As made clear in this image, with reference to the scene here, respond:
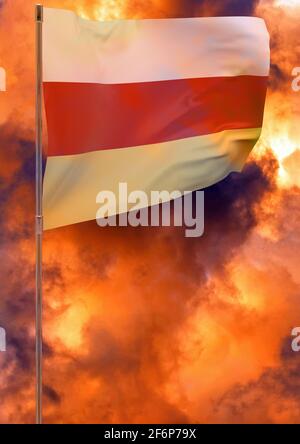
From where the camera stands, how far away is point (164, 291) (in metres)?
2.87

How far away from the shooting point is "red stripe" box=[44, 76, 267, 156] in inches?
92.7

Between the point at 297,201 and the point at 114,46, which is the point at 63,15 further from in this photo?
the point at 297,201

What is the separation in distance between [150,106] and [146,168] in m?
0.30

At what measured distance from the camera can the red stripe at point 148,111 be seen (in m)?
2.35

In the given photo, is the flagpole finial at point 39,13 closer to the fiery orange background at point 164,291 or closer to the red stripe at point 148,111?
the red stripe at point 148,111

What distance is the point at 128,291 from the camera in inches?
113

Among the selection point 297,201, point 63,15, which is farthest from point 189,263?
point 63,15

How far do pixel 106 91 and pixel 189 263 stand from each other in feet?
3.46

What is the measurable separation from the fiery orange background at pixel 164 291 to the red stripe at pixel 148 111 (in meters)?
0.40

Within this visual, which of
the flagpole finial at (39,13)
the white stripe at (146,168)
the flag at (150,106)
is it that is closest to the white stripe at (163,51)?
the flag at (150,106)

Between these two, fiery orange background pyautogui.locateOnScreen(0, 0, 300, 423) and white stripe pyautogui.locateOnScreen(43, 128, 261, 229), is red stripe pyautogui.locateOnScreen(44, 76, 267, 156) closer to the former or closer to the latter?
white stripe pyautogui.locateOnScreen(43, 128, 261, 229)

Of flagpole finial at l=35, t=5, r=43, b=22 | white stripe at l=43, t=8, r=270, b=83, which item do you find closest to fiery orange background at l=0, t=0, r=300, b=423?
white stripe at l=43, t=8, r=270, b=83

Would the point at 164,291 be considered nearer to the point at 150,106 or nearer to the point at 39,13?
the point at 150,106

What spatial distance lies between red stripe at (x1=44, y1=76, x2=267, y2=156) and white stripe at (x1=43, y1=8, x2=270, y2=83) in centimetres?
5
